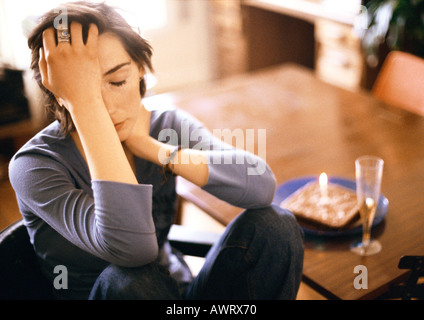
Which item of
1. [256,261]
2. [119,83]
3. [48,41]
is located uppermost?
[48,41]

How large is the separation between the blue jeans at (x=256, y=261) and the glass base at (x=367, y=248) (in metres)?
0.13

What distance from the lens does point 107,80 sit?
3.49ft

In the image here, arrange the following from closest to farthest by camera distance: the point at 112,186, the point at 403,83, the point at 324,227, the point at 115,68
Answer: the point at 112,186
the point at 115,68
the point at 324,227
the point at 403,83

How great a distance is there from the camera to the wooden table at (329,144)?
109 centimetres

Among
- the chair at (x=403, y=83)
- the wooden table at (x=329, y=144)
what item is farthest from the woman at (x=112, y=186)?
the chair at (x=403, y=83)

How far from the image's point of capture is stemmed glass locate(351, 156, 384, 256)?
3.67 feet

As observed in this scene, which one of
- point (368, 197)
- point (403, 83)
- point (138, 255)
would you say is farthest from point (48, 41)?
point (403, 83)

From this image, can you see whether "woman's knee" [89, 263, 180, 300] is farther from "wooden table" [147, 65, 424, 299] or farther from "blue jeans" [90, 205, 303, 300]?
"wooden table" [147, 65, 424, 299]

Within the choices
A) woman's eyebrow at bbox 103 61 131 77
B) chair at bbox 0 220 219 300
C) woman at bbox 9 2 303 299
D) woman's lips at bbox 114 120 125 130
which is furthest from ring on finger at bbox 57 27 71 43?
chair at bbox 0 220 219 300

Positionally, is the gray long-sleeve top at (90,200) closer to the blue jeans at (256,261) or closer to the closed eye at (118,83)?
the blue jeans at (256,261)

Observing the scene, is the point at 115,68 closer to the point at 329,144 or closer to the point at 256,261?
the point at 256,261

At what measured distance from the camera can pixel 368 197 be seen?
3.70ft

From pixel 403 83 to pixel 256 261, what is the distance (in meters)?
1.16

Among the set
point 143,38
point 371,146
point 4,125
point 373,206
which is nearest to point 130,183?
point 143,38
